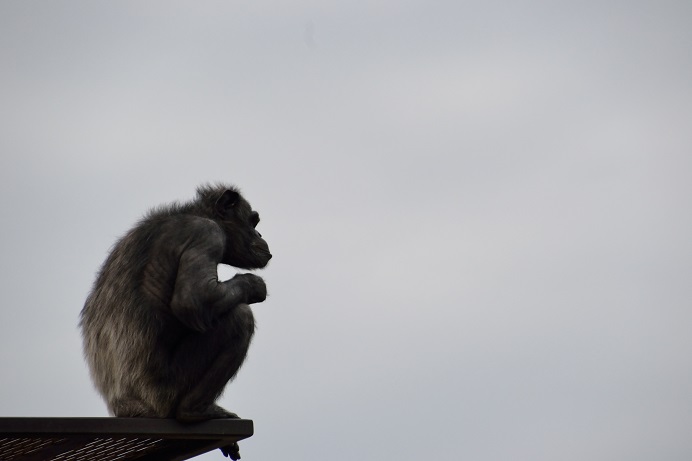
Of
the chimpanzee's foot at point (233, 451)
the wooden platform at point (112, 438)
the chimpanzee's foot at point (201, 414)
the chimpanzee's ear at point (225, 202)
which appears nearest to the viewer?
the wooden platform at point (112, 438)

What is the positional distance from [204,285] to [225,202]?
47.7 inches

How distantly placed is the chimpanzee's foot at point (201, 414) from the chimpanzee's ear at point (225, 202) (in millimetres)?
1701

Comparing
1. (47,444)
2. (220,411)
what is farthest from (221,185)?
(47,444)

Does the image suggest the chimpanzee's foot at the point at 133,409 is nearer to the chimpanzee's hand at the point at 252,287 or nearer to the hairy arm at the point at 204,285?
the hairy arm at the point at 204,285

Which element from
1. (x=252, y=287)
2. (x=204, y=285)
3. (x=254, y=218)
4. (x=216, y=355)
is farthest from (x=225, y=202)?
(x=216, y=355)

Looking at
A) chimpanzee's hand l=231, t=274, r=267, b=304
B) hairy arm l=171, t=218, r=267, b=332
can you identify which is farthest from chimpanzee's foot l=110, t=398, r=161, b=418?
chimpanzee's hand l=231, t=274, r=267, b=304

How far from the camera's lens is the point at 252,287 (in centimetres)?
757

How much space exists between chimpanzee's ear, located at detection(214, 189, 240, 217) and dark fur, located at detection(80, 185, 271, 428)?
1.49 ft

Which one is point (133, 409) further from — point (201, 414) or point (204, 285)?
point (204, 285)

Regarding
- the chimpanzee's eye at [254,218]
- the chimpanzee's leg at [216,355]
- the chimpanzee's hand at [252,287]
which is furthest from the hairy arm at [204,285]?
the chimpanzee's eye at [254,218]

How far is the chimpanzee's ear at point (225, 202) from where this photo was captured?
8219mm

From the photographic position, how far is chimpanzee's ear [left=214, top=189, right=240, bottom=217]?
8.22m

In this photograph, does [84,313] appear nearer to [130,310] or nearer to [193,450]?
[130,310]

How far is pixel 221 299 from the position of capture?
725cm
